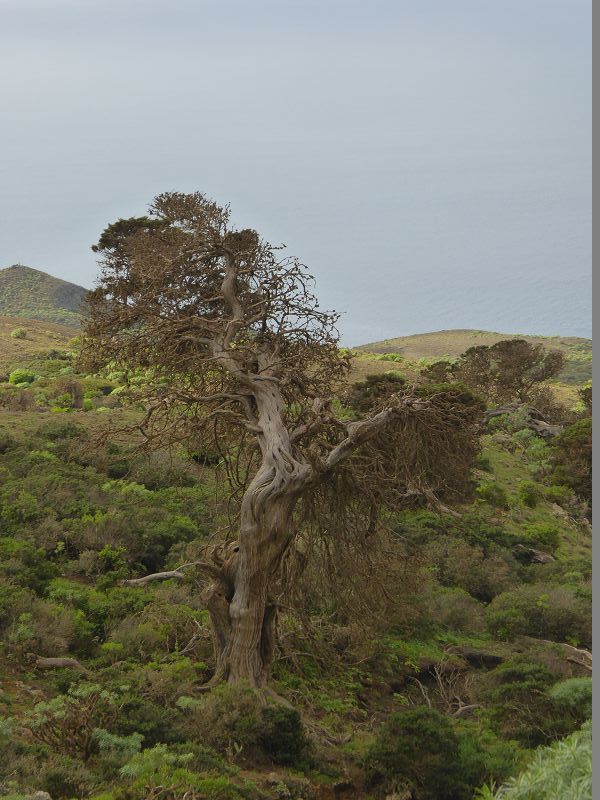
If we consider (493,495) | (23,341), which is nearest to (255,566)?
(493,495)

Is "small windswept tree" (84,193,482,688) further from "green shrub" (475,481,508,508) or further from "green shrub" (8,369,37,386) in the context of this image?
"green shrub" (8,369,37,386)

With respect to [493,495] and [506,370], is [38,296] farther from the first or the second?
[493,495]

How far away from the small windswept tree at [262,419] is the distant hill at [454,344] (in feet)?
195

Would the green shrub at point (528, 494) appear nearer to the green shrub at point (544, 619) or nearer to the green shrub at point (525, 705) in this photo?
the green shrub at point (544, 619)

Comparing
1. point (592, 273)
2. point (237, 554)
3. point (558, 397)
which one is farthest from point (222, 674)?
point (558, 397)

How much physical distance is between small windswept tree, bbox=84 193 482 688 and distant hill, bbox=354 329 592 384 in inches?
2338

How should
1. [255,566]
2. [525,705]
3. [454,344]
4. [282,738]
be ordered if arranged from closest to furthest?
[282,738], [255,566], [525,705], [454,344]

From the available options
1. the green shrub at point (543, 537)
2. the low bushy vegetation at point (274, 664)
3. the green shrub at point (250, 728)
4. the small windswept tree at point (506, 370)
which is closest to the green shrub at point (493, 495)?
the green shrub at point (543, 537)

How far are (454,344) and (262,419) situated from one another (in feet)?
244

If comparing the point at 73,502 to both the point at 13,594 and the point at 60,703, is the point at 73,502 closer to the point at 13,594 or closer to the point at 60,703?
the point at 13,594

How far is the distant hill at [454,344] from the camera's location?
241 ft

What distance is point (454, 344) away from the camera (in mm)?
81438

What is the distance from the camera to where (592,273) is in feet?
7.89

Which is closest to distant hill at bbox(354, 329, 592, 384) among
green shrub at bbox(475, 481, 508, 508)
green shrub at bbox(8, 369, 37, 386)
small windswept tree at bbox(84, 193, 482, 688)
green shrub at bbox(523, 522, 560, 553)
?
green shrub at bbox(8, 369, 37, 386)
